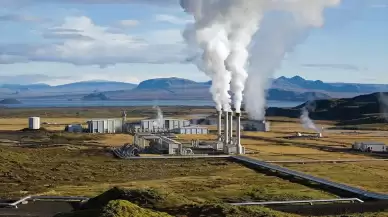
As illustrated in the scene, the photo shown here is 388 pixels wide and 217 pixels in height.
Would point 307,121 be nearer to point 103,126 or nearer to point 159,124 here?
point 159,124

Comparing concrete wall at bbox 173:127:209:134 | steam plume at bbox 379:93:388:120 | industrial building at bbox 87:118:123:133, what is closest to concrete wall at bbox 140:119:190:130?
concrete wall at bbox 173:127:209:134

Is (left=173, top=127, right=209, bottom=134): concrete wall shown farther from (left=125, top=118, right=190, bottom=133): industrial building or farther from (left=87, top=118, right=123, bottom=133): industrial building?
(left=87, top=118, right=123, bottom=133): industrial building

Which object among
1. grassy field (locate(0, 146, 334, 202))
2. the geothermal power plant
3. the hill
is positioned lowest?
grassy field (locate(0, 146, 334, 202))

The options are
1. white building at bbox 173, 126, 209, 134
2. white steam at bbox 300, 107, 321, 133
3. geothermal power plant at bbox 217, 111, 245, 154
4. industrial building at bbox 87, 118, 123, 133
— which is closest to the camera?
geothermal power plant at bbox 217, 111, 245, 154

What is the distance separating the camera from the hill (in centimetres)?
13950

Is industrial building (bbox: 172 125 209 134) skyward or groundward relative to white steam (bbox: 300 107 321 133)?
groundward

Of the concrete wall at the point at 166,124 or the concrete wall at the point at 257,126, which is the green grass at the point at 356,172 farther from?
the concrete wall at the point at 257,126

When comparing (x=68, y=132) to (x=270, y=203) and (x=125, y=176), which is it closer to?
(x=125, y=176)

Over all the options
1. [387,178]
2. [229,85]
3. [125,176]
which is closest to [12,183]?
[125,176]

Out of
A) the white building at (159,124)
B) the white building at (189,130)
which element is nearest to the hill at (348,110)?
the white building at (159,124)

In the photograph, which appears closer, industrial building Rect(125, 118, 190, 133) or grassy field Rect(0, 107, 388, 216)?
grassy field Rect(0, 107, 388, 216)

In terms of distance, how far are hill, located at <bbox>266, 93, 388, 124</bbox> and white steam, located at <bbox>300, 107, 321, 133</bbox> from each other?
152 centimetres

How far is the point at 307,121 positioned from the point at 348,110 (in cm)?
2090

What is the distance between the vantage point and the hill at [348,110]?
13950 cm
